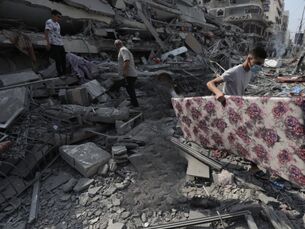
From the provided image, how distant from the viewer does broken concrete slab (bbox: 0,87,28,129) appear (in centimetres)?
414

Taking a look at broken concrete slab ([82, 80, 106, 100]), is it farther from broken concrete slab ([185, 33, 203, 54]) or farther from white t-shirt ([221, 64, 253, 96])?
broken concrete slab ([185, 33, 203, 54])

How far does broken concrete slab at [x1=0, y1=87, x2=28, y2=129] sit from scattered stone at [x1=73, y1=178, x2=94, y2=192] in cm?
158

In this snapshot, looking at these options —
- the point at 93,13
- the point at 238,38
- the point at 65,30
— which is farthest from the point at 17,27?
the point at 238,38

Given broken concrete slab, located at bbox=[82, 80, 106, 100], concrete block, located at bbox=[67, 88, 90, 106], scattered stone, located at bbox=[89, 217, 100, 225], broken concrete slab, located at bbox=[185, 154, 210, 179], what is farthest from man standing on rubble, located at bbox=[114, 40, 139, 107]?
scattered stone, located at bbox=[89, 217, 100, 225]

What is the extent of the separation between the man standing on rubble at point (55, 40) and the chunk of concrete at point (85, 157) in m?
3.31

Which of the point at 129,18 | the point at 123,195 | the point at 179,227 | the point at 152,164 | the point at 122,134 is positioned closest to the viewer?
the point at 179,227

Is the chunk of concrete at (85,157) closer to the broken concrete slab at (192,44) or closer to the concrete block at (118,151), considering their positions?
the concrete block at (118,151)

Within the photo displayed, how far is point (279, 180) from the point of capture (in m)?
3.38

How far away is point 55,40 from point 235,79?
486cm

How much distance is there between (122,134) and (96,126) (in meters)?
0.52

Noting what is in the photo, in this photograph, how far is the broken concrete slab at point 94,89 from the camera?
5754mm

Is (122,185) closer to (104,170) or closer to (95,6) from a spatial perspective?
(104,170)

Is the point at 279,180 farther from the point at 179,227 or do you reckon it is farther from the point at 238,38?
the point at 238,38

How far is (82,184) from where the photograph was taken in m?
3.45
